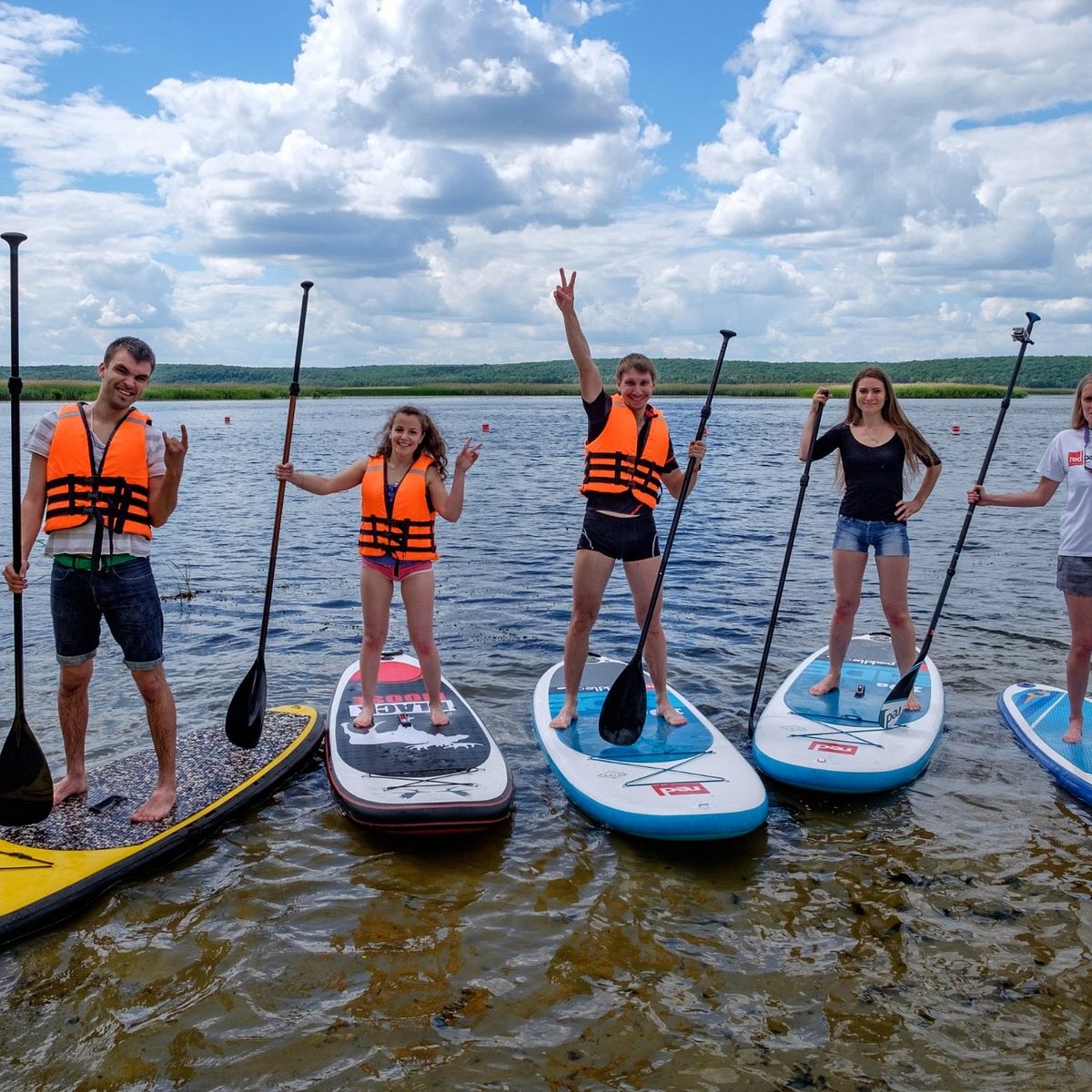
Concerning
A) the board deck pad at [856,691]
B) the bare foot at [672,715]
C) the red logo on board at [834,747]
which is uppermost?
the board deck pad at [856,691]

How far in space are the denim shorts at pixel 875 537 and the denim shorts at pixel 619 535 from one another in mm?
1363

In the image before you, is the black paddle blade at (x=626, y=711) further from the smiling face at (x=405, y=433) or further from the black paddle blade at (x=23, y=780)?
the black paddle blade at (x=23, y=780)

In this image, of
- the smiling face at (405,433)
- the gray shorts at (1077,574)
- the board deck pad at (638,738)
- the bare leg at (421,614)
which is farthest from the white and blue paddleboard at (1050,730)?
the smiling face at (405,433)

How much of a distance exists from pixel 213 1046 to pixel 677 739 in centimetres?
324

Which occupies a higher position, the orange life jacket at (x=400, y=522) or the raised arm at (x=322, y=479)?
the raised arm at (x=322, y=479)

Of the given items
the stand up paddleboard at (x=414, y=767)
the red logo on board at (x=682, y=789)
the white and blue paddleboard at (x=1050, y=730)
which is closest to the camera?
the stand up paddleboard at (x=414, y=767)

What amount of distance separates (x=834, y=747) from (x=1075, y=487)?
2170 millimetres

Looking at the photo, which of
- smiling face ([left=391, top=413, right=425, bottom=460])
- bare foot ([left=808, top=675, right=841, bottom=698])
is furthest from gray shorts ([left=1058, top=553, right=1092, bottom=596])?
smiling face ([left=391, top=413, right=425, bottom=460])

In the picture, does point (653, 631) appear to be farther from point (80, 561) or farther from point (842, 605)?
point (80, 561)

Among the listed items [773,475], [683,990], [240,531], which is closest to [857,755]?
[683,990]

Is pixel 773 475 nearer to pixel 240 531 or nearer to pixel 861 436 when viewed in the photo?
pixel 240 531

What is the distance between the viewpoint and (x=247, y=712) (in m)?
6.00

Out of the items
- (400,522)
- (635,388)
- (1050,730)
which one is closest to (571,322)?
(635,388)

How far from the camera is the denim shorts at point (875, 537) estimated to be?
6.33 meters
